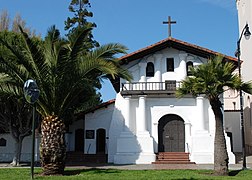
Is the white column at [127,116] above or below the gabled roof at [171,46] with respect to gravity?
below

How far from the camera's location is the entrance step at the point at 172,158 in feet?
69.1

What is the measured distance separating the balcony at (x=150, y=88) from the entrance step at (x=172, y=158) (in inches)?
160

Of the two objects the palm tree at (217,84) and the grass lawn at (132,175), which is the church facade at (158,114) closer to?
the grass lawn at (132,175)

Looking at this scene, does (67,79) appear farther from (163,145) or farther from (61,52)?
(163,145)

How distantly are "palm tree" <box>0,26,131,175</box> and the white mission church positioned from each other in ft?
24.0

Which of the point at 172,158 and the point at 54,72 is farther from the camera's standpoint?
the point at 172,158

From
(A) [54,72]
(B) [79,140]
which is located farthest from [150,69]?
(A) [54,72]

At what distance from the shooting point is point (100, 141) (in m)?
25.1

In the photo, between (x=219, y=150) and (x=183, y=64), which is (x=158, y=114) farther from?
(x=219, y=150)

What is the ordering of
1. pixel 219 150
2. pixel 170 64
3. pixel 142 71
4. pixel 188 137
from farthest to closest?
pixel 170 64 < pixel 142 71 < pixel 188 137 < pixel 219 150

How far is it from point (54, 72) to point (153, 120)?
10.7 meters

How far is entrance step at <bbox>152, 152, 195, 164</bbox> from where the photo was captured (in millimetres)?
21050

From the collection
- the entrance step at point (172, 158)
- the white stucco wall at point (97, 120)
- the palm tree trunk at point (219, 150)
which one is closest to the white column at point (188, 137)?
the entrance step at point (172, 158)

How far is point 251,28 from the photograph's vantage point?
2825 centimetres
